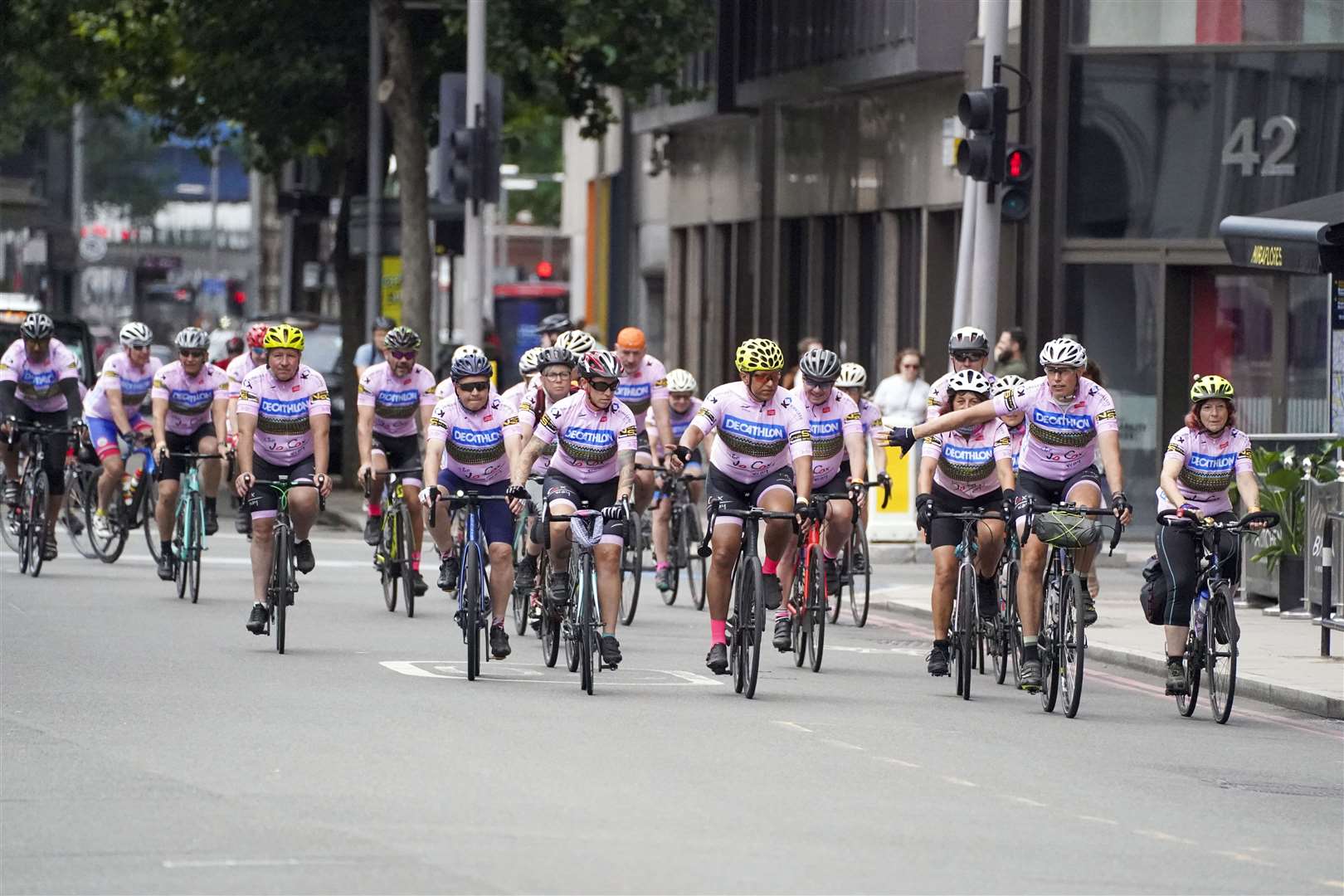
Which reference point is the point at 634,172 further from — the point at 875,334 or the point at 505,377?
the point at 875,334

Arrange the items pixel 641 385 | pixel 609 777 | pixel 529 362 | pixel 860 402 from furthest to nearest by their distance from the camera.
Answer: pixel 860 402, pixel 641 385, pixel 529 362, pixel 609 777

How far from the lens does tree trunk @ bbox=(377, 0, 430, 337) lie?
2867 cm

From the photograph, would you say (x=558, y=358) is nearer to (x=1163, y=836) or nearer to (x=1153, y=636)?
(x=1153, y=636)

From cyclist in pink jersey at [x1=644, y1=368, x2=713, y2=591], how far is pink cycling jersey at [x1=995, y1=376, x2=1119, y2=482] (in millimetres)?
4309

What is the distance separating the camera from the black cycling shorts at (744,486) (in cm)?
1393

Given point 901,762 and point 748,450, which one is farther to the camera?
point 748,450

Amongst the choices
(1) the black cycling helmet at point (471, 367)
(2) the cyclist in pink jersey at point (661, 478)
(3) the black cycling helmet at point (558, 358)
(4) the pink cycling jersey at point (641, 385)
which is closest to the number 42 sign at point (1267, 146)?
(2) the cyclist in pink jersey at point (661, 478)

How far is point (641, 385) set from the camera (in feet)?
62.1

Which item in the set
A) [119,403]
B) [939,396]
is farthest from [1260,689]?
[119,403]

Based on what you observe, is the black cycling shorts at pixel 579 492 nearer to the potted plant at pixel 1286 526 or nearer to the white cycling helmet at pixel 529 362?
the white cycling helmet at pixel 529 362

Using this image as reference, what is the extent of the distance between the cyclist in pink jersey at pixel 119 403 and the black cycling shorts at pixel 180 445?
946mm

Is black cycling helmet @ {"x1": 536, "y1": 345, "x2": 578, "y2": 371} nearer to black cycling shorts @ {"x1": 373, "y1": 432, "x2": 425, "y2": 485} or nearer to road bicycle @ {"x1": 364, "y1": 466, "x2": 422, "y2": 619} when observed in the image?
road bicycle @ {"x1": 364, "y1": 466, "x2": 422, "y2": 619}

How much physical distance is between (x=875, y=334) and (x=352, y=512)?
28.0 ft

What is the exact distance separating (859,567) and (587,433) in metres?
4.73
